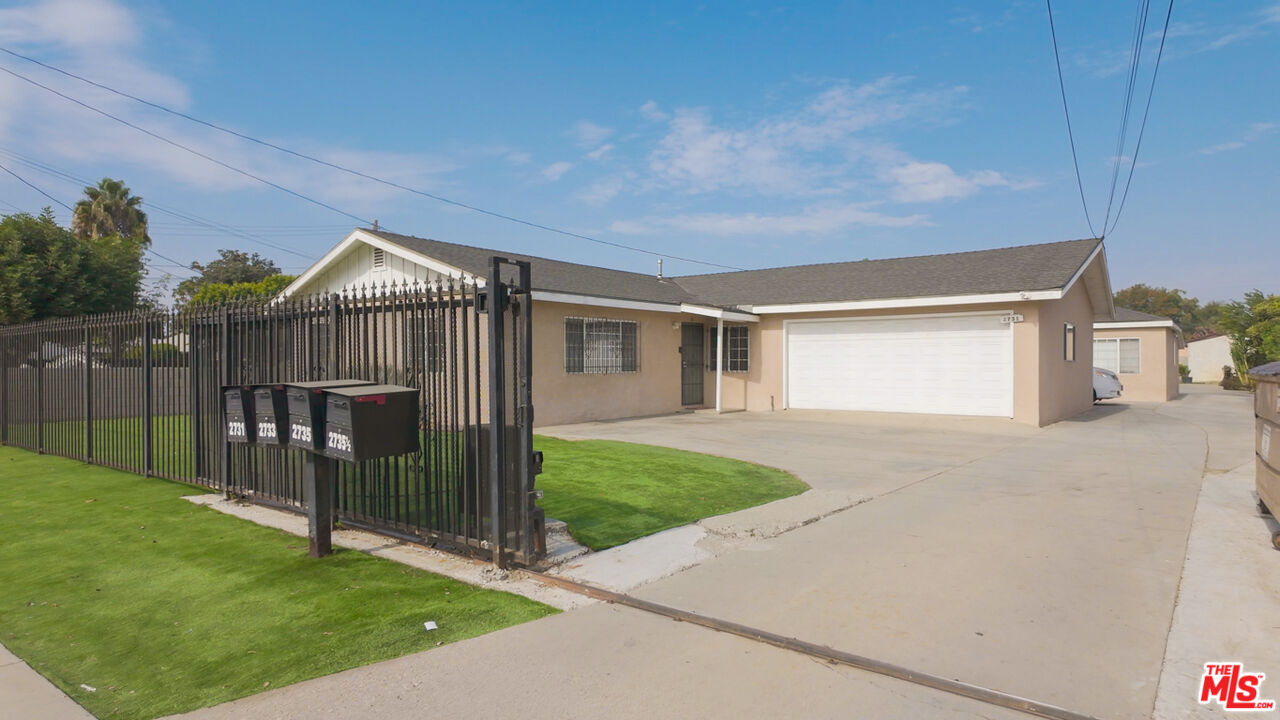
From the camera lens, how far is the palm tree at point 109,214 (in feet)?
115

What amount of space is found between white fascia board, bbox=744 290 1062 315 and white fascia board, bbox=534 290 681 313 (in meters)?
2.85

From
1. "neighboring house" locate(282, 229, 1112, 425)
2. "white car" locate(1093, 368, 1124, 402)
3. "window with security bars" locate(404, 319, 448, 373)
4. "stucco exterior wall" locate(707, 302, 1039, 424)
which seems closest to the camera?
"window with security bars" locate(404, 319, 448, 373)

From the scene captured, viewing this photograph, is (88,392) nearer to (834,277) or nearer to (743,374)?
(743,374)

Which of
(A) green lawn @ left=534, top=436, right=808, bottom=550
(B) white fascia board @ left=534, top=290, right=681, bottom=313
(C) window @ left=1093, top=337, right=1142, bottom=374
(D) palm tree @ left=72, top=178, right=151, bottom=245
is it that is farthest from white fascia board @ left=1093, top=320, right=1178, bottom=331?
(D) palm tree @ left=72, top=178, right=151, bottom=245

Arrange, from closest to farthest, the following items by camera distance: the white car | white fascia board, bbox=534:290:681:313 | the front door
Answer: white fascia board, bbox=534:290:681:313 < the front door < the white car

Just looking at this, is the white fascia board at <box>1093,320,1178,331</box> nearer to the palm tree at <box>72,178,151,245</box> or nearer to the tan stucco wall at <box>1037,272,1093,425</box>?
the tan stucco wall at <box>1037,272,1093,425</box>

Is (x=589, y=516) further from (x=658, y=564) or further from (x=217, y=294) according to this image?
(x=217, y=294)

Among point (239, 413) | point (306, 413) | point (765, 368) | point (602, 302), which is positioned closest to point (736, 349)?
point (765, 368)

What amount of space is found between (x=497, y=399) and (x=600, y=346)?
10.7m

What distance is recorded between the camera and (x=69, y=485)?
830 cm

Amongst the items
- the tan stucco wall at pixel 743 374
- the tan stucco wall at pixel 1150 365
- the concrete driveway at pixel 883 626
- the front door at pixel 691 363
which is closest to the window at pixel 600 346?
the tan stucco wall at pixel 743 374

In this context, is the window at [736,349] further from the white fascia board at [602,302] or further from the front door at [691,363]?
the white fascia board at [602,302]

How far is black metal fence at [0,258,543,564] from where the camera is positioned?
509cm

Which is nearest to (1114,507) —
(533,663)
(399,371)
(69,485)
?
(533,663)
